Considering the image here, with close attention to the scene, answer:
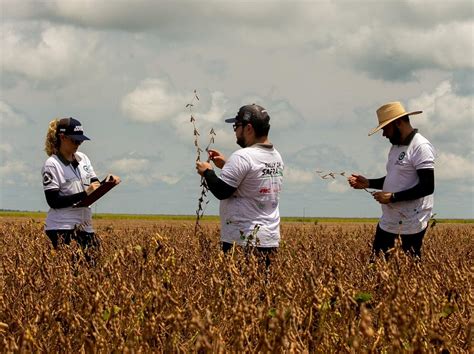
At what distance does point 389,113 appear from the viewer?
536 cm

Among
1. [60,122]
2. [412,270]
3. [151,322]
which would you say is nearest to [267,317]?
[151,322]

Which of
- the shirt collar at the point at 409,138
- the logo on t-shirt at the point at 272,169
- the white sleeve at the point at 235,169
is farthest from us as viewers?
the shirt collar at the point at 409,138

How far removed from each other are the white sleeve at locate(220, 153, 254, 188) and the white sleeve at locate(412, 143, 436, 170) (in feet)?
4.54

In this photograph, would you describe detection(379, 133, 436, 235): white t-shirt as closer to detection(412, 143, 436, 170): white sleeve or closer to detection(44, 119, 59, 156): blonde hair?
detection(412, 143, 436, 170): white sleeve

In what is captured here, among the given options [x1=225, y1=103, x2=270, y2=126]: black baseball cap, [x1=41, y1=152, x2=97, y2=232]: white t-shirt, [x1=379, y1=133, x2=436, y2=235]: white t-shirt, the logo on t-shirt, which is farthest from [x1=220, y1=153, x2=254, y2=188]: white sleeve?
[x1=41, y1=152, x2=97, y2=232]: white t-shirt

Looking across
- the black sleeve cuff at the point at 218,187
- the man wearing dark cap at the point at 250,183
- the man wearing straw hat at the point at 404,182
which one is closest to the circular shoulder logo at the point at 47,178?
the man wearing dark cap at the point at 250,183

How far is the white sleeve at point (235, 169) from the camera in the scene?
14.6ft

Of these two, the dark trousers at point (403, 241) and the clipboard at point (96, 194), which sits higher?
the clipboard at point (96, 194)

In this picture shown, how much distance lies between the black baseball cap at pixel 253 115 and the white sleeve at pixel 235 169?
0.25m

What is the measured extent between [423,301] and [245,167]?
2417mm

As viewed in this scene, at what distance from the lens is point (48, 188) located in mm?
5230

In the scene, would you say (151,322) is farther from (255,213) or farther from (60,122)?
(60,122)

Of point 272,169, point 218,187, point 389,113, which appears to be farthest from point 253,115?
point 389,113

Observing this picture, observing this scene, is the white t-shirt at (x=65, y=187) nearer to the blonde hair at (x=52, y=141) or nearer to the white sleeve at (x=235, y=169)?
the blonde hair at (x=52, y=141)
